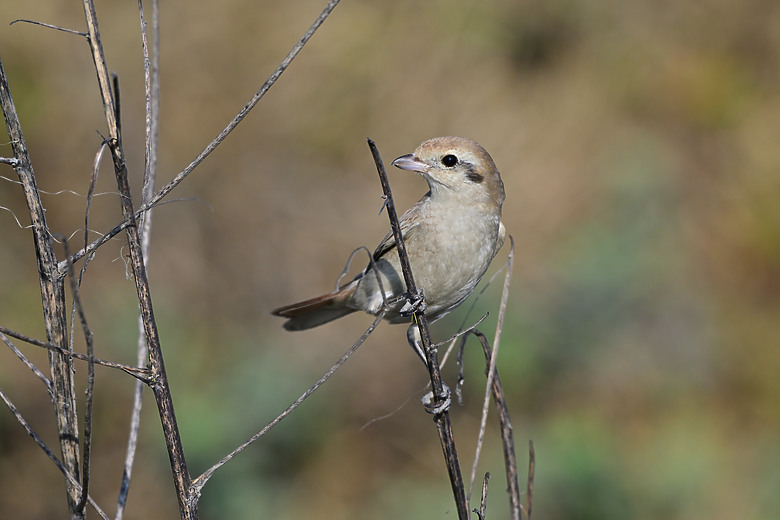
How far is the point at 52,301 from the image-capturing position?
1.44m

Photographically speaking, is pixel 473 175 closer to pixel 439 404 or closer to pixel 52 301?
pixel 439 404

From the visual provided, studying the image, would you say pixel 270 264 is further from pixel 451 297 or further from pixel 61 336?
pixel 61 336

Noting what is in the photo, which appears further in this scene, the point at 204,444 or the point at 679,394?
the point at 679,394

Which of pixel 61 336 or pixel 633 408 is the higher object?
pixel 633 408

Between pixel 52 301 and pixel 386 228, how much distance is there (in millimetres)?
4802

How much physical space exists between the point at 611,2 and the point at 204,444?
5.62 m

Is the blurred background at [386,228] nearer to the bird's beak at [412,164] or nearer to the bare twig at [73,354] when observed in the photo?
the bird's beak at [412,164]

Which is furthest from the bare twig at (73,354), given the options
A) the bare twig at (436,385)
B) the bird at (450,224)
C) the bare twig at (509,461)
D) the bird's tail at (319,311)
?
the bird's tail at (319,311)

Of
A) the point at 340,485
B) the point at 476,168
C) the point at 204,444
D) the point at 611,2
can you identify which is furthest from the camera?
the point at 611,2

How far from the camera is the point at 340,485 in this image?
499cm

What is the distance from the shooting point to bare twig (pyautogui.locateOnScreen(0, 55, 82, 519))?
1.41m

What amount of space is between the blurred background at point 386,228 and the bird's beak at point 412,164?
4.35 feet

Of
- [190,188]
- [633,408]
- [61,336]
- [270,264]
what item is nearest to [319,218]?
[270,264]

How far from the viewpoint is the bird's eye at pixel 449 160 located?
8.94 ft
